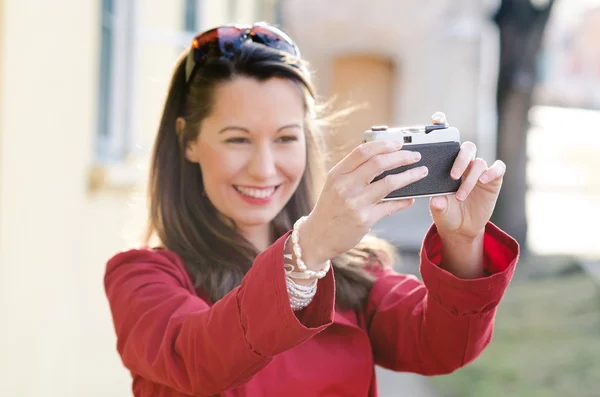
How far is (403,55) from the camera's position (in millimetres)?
16469

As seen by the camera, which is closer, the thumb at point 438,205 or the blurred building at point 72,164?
the thumb at point 438,205

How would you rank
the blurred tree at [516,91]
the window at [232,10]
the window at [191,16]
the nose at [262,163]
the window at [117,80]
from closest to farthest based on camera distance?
the nose at [262,163] → the window at [117,80] → the window at [191,16] → the window at [232,10] → the blurred tree at [516,91]

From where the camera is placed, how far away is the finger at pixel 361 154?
1.45 meters

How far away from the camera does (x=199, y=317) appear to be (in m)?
1.67

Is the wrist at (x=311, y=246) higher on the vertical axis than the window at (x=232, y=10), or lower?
lower

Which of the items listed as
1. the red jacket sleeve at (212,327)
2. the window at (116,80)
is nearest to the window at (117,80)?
the window at (116,80)

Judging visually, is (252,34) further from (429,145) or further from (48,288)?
(48,288)

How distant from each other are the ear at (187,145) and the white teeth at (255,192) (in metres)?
0.19

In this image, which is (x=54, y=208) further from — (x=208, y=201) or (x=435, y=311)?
(x=435, y=311)

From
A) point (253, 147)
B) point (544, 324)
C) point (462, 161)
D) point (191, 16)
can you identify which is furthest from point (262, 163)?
point (544, 324)

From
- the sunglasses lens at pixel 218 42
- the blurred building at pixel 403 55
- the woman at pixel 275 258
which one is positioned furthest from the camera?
the blurred building at pixel 403 55

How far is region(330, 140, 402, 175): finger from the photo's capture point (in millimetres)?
1453

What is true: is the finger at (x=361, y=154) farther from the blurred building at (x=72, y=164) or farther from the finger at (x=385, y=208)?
the blurred building at (x=72, y=164)

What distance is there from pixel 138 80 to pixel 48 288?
1.51 metres
